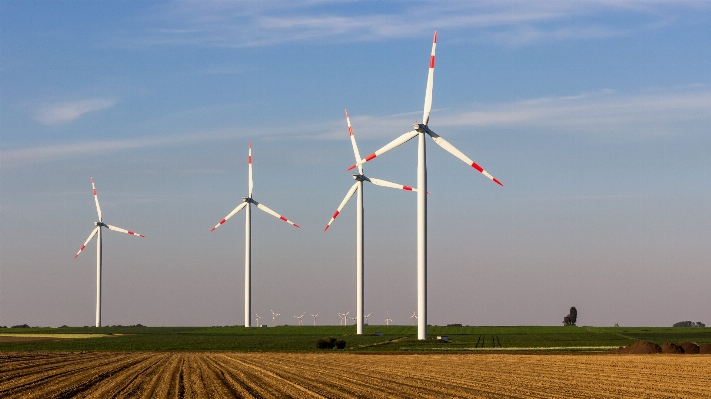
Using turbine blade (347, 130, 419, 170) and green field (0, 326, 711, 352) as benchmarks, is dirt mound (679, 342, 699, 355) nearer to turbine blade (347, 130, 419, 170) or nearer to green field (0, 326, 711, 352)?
green field (0, 326, 711, 352)

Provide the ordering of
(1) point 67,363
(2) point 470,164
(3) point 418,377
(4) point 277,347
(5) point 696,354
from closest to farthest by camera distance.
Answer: (3) point 418,377 → (1) point 67,363 → (5) point 696,354 → (2) point 470,164 → (4) point 277,347

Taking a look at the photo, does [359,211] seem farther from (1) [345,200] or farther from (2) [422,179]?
(2) [422,179]

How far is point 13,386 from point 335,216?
288 feet

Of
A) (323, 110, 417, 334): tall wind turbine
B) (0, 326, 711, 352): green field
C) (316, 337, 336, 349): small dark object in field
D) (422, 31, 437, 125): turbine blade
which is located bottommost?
(0, 326, 711, 352): green field

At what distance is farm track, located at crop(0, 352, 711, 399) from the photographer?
43375 mm

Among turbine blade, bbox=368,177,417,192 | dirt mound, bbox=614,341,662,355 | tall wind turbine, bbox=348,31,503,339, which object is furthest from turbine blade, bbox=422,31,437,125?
dirt mound, bbox=614,341,662,355

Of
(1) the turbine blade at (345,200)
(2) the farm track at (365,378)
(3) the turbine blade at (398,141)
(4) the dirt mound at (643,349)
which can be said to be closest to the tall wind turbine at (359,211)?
(1) the turbine blade at (345,200)

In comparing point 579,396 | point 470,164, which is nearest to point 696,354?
point 470,164

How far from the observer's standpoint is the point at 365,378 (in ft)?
175

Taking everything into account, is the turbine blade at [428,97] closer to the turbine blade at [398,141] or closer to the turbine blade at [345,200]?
the turbine blade at [398,141]

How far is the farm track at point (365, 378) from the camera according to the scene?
43375mm

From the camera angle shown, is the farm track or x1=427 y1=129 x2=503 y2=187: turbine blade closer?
the farm track

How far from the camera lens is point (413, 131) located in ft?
365

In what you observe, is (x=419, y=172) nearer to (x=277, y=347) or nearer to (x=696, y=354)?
(x=277, y=347)
